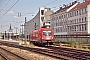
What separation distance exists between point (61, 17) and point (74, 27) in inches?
556

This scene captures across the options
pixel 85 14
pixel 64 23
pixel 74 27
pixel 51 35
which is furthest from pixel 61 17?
pixel 51 35

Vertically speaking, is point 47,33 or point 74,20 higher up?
point 74,20

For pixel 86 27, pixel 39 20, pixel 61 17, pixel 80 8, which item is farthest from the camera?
pixel 39 20

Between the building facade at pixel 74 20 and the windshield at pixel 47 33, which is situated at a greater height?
the building facade at pixel 74 20

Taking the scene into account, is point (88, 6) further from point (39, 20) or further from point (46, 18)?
point (46, 18)

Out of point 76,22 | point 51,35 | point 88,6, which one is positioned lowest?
point 51,35

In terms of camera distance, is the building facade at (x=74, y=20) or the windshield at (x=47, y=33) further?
the building facade at (x=74, y=20)

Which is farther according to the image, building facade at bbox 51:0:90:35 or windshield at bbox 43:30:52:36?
building facade at bbox 51:0:90:35

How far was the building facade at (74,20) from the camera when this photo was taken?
6618 centimetres

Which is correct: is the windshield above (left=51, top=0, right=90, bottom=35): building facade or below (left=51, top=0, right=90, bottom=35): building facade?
below

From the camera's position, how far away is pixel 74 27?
73438 millimetres

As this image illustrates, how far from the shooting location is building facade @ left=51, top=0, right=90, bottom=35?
66175mm

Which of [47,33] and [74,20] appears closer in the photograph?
[47,33]

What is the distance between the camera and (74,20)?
74375 millimetres
